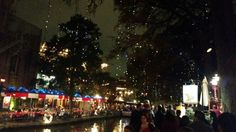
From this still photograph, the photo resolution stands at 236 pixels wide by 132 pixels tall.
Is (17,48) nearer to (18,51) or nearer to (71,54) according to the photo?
(18,51)

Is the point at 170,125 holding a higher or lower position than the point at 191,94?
lower

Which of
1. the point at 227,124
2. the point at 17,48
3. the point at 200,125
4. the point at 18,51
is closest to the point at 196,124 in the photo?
the point at 200,125

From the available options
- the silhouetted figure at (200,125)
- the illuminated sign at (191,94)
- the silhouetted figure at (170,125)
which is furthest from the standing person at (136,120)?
the illuminated sign at (191,94)

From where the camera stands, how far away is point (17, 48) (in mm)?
42688

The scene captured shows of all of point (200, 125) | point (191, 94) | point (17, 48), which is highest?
point (17, 48)

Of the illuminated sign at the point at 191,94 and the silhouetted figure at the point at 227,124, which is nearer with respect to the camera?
the silhouetted figure at the point at 227,124

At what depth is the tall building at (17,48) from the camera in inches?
1575

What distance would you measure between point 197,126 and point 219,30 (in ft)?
8.77

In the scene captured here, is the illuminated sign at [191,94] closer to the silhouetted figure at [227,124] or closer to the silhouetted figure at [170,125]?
the silhouetted figure at [170,125]

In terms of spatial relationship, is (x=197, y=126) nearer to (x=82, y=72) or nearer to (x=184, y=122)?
(x=184, y=122)

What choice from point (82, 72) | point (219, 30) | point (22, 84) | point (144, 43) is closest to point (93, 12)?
point (219, 30)

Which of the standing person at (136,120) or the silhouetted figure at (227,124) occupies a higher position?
the silhouetted figure at (227,124)

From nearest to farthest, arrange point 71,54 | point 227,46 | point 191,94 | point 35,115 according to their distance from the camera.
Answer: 1. point 227,46
2. point 191,94
3. point 35,115
4. point 71,54

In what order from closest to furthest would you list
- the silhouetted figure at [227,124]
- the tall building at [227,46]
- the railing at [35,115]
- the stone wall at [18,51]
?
1. the silhouetted figure at [227,124]
2. the tall building at [227,46]
3. the railing at [35,115]
4. the stone wall at [18,51]
